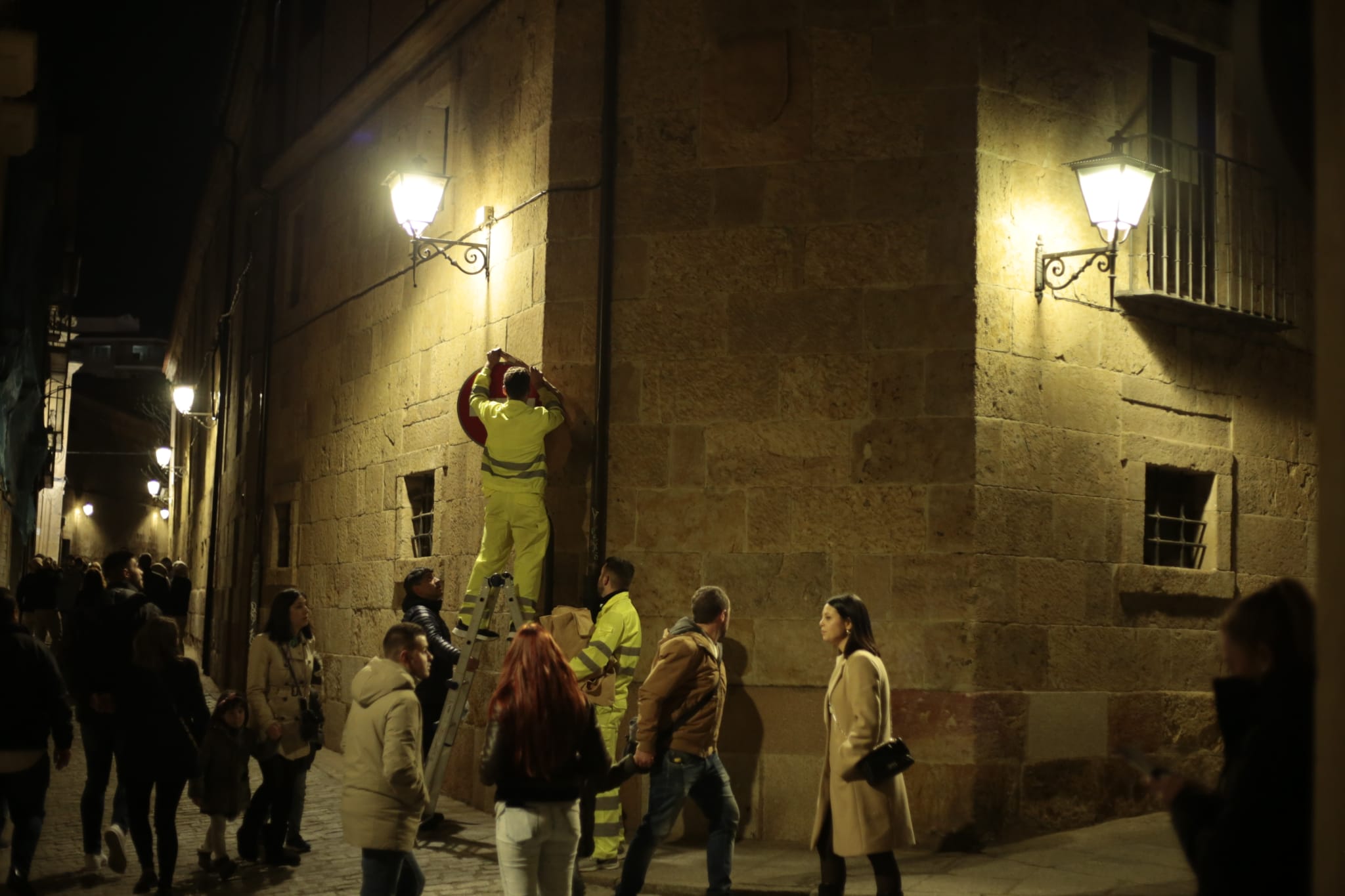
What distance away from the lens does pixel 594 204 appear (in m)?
9.62

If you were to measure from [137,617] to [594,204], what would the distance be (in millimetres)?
4043

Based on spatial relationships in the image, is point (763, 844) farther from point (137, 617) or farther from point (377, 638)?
point (377, 638)

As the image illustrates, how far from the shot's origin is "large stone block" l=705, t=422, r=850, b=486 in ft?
29.3

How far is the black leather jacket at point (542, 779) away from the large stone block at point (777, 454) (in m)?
4.22

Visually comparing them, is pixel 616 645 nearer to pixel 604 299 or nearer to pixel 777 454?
pixel 777 454

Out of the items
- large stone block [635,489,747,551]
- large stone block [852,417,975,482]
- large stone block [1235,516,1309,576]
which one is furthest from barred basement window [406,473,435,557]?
large stone block [1235,516,1309,576]

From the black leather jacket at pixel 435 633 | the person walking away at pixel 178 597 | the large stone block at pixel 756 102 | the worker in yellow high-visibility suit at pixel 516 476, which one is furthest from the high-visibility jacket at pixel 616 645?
the person walking away at pixel 178 597

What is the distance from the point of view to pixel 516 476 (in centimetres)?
884

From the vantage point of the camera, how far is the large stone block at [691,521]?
30.0 ft

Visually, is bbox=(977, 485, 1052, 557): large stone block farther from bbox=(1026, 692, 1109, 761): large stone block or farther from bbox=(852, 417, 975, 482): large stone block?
bbox=(1026, 692, 1109, 761): large stone block

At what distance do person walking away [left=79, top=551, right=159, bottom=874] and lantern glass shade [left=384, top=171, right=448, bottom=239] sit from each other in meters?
3.47

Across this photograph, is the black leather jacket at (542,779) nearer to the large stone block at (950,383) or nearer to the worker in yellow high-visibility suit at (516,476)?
the worker in yellow high-visibility suit at (516,476)

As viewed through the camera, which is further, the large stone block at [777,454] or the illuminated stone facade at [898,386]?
the large stone block at [777,454]

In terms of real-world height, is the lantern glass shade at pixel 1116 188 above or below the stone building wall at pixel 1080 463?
above
